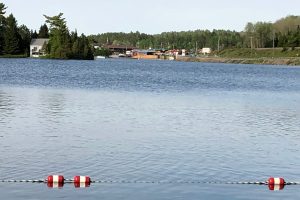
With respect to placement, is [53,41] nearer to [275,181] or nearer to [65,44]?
[65,44]

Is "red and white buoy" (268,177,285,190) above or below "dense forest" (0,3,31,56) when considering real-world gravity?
below

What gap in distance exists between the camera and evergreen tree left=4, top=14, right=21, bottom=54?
185625 millimetres

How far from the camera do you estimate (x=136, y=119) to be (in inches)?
1499


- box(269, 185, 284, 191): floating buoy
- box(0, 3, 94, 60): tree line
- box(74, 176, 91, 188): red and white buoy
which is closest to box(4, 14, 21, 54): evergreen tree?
box(0, 3, 94, 60): tree line

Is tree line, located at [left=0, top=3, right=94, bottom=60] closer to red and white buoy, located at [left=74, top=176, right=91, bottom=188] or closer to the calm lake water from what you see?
the calm lake water

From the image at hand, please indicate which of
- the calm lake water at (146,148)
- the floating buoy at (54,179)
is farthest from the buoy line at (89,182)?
the calm lake water at (146,148)

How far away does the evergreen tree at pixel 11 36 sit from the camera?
186m

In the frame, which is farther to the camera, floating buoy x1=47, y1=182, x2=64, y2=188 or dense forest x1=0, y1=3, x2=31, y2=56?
dense forest x1=0, y1=3, x2=31, y2=56

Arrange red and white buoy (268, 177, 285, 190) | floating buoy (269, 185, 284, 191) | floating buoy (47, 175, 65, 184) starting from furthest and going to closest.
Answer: red and white buoy (268, 177, 285, 190)
floating buoy (269, 185, 284, 191)
floating buoy (47, 175, 65, 184)

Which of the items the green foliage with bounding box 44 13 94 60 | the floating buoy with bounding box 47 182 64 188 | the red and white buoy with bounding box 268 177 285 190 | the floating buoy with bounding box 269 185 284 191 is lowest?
the floating buoy with bounding box 269 185 284 191

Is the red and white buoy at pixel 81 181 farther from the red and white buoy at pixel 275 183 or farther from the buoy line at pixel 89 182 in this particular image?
the red and white buoy at pixel 275 183

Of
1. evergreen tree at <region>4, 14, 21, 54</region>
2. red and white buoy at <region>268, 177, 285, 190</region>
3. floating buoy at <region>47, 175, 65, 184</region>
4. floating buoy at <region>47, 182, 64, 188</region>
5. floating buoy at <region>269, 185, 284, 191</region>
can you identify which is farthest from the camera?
evergreen tree at <region>4, 14, 21, 54</region>

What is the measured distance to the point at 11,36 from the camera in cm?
18612

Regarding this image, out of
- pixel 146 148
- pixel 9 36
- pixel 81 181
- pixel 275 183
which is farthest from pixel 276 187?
pixel 9 36
